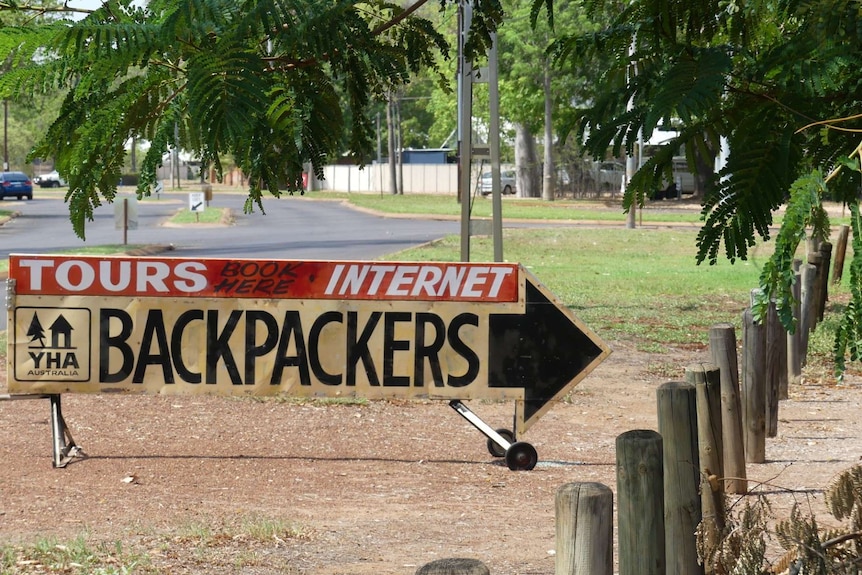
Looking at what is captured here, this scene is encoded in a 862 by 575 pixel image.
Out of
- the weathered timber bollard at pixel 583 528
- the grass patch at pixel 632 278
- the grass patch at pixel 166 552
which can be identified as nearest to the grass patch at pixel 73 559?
the grass patch at pixel 166 552

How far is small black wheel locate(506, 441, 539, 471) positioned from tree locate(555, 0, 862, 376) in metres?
4.52

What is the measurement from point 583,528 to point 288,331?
16.8ft

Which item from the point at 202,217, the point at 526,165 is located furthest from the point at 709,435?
the point at 526,165


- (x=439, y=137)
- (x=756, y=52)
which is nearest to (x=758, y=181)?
(x=756, y=52)

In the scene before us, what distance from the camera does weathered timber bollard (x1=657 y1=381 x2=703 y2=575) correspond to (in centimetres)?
402

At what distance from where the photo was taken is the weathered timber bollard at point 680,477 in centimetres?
402

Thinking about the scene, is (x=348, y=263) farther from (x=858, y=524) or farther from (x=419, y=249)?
(x=419, y=249)

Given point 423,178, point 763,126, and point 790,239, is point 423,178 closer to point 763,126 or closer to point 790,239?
point 763,126

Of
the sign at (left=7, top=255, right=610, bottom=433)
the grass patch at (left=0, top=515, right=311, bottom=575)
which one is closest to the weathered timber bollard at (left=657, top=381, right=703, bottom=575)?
the grass patch at (left=0, top=515, right=311, bottom=575)

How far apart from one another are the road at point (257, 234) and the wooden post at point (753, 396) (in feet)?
47.2

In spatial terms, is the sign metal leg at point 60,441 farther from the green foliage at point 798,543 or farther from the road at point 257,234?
the road at point 257,234

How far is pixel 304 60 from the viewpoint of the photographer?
342 centimetres

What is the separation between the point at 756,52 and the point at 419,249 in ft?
75.4

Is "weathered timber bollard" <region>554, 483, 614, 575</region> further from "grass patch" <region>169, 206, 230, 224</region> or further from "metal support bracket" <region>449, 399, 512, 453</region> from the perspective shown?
"grass patch" <region>169, 206, 230, 224</region>
